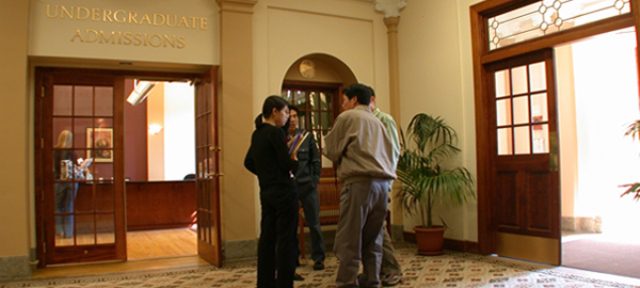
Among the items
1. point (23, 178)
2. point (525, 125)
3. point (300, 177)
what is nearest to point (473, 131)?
point (525, 125)

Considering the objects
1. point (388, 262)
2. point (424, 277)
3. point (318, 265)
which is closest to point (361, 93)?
point (388, 262)

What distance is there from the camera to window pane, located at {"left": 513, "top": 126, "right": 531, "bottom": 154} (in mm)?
5051

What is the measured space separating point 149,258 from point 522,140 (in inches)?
165

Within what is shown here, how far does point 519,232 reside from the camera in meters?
5.11

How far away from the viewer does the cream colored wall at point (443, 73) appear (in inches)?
219

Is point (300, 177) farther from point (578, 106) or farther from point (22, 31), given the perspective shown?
point (578, 106)

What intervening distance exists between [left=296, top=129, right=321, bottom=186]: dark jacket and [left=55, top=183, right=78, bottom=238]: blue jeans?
2512 millimetres

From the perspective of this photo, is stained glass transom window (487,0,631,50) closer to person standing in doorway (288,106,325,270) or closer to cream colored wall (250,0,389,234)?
cream colored wall (250,0,389,234)

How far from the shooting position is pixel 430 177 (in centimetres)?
543

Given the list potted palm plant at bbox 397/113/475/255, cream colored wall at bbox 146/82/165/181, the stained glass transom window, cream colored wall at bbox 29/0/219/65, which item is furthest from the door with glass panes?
cream colored wall at bbox 146/82/165/181

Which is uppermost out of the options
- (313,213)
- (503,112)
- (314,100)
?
(314,100)

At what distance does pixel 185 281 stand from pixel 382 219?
1.94 metres

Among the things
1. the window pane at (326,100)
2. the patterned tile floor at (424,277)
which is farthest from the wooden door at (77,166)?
the window pane at (326,100)

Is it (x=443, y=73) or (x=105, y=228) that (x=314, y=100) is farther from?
(x=105, y=228)
